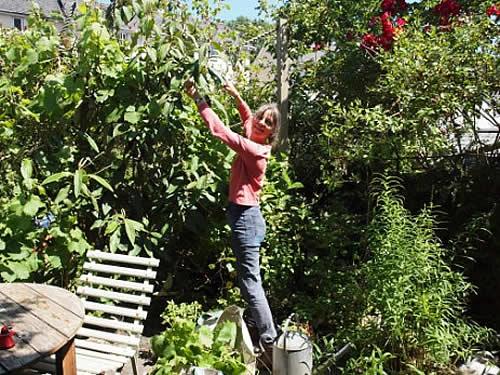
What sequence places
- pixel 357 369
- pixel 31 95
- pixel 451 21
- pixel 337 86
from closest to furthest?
1. pixel 357 369
2. pixel 31 95
3. pixel 451 21
4. pixel 337 86

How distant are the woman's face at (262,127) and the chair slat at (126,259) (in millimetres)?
962

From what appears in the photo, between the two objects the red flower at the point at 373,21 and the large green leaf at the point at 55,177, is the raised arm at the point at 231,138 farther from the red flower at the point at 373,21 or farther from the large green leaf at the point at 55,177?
the red flower at the point at 373,21

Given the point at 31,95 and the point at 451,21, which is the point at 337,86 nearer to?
the point at 451,21

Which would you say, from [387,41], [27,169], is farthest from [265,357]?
[387,41]

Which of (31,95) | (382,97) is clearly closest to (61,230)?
(31,95)

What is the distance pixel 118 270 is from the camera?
3.19m

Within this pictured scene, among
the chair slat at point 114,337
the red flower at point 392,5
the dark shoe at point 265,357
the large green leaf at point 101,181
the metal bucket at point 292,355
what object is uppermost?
the red flower at point 392,5

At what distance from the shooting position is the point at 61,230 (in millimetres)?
3365

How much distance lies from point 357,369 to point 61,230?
6.49 feet

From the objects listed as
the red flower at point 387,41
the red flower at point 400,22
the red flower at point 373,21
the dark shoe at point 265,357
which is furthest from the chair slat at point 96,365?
the red flower at point 373,21

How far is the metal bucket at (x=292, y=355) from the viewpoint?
2.85m

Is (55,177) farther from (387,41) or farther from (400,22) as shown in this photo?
(400,22)

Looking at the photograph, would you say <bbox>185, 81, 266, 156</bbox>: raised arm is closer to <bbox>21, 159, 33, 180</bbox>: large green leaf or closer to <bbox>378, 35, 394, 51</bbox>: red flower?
<bbox>21, 159, 33, 180</bbox>: large green leaf

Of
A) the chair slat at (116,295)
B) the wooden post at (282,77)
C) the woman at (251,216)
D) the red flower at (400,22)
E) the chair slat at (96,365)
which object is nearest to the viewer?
the chair slat at (96,365)
